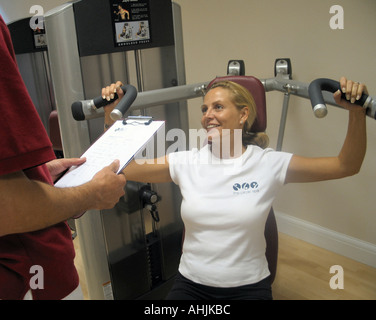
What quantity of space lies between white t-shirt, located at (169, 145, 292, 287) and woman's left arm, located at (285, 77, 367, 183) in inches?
2.3

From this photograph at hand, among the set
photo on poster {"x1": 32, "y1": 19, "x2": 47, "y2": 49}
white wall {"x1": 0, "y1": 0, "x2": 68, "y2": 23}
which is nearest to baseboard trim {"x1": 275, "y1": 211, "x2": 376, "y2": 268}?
photo on poster {"x1": 32, "y1": 19, "x2": 47, "y2": 49}

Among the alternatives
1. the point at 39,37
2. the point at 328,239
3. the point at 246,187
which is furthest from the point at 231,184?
the point at 39,37

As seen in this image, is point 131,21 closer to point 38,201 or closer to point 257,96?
point 257,96

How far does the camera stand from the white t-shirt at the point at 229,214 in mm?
1435

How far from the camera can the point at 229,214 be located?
1.44m

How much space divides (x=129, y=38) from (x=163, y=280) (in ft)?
4.33

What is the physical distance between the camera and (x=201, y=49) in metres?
3.03

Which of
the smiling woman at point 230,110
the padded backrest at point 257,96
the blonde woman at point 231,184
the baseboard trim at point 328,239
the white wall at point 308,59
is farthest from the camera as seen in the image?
the baseboard trim at point 328,239

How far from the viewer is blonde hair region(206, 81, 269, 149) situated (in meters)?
1.56

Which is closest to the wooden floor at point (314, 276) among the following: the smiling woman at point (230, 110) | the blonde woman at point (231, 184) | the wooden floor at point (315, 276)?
the wooden floor at point (315, 276)

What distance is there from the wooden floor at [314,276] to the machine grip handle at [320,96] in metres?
1.32

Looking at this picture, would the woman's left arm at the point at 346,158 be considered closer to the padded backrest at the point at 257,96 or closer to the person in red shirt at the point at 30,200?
the padded backrest at the point at 257,96

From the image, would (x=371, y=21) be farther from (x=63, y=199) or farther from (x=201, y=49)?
(x=63, y=199)
